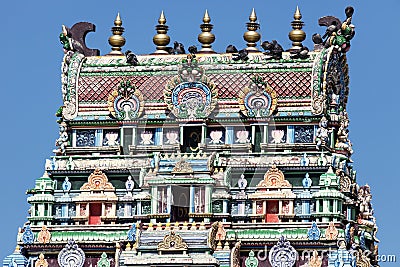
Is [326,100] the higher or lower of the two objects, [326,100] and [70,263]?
the higher

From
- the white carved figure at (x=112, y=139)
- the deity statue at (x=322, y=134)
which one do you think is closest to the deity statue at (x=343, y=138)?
the deity statue at (x=322, y=134)

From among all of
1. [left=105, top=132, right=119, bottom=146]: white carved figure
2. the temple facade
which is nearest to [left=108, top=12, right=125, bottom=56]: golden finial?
the temple facade

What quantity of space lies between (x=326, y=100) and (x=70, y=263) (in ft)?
35.2

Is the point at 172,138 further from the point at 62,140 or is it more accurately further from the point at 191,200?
the point at 62,140

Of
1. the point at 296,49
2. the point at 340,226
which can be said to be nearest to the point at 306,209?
the point at 340,226

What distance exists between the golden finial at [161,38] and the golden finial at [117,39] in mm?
1282

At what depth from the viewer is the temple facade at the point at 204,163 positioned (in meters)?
74.8

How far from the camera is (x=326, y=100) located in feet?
252

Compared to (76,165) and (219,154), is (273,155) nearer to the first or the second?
(219,154)

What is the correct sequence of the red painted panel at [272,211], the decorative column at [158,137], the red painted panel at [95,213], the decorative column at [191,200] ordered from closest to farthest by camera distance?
1. the decorative column at [191,200]
2. the red painted panel at [272,211]
3. the red painted panel at [95,213]
4. the decorative column at [158,137]

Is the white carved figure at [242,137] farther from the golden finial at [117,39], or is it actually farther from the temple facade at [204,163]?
the golden finial at [117,39]

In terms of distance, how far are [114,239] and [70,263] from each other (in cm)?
179

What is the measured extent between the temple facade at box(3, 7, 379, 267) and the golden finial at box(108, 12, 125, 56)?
A: 1.03 metres

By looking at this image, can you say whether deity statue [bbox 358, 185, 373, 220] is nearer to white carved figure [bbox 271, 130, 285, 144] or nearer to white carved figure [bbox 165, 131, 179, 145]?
white carved figure [bbox 271, 130, 285, 144]
